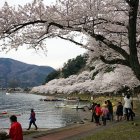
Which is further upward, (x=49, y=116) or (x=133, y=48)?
(x=133, y=48)

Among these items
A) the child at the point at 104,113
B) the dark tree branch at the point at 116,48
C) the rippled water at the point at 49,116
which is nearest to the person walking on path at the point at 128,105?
the child at the point at 104,113

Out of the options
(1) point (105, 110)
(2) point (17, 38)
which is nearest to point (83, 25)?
(2) point (17, 38)

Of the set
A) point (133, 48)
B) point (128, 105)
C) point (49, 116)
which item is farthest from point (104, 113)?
point (49, 116)

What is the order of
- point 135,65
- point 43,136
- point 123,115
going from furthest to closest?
point 123,115
point 43,136
point 135,65

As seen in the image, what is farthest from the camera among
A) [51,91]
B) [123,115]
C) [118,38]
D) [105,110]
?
[51,91]

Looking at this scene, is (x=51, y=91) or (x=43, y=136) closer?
(x=43, y=136)

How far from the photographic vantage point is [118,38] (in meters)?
17.3

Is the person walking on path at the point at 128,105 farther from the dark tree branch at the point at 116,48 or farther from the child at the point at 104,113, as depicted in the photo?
the dark tree branch at the point at 116,48

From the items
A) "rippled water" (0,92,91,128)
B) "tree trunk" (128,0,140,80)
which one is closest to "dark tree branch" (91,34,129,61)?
"tree trunk" (128,0,140,80)

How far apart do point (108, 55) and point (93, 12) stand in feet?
14.1

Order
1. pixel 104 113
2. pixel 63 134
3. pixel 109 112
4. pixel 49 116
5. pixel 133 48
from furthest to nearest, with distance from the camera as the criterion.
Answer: pixel 49 116, pixel 109 112, pixel 104 113, pixel 63 134, pixel 133 48

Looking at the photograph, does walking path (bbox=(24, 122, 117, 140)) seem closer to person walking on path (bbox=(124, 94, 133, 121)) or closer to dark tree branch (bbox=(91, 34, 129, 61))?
person walking on path (bbox=(124, 94, 133, 121))

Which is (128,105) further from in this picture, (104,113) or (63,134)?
(63,134)

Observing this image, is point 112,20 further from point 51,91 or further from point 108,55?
point 51,91
